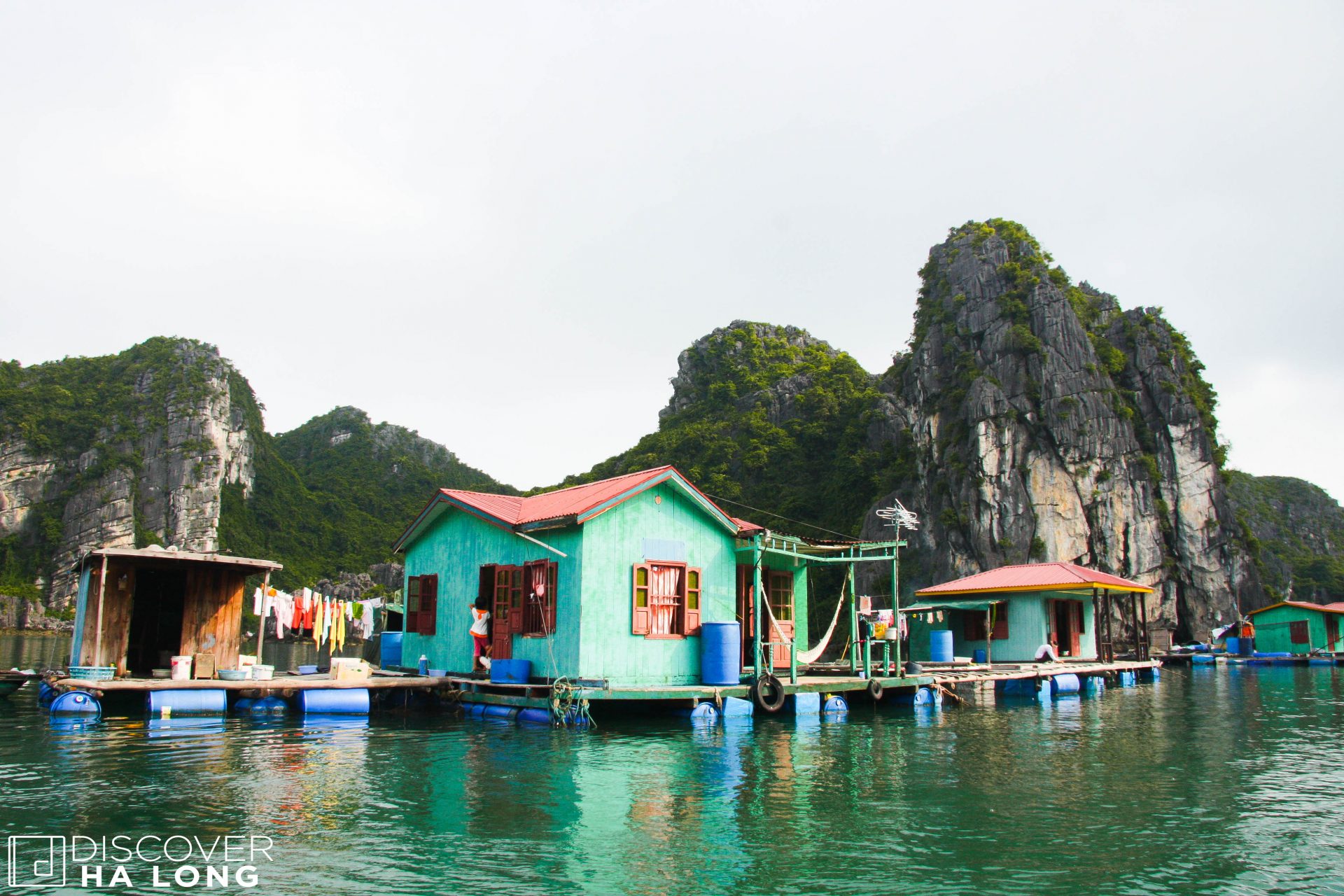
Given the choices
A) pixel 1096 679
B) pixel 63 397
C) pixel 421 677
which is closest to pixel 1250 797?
pixel 421 677

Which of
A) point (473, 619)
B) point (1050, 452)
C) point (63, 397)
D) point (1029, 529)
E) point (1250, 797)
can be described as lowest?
point (1250, 797)

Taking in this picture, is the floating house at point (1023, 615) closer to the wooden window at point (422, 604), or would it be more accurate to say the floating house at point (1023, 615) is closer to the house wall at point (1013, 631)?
the house wall at point (1013, 631)

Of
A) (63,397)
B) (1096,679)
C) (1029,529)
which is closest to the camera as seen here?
(1096,679)

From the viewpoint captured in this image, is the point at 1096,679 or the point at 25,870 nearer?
the point at 25,870

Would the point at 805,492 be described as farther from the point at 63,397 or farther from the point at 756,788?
the point at 63,397

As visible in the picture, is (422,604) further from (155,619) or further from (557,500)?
(155,619)

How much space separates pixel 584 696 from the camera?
60.8ft

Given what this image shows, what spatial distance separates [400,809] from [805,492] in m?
68.6

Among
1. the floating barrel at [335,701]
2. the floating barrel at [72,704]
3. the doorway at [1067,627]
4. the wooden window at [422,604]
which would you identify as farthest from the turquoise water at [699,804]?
the doorway at [1067,627]

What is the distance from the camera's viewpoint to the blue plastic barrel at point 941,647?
33209 millimetres

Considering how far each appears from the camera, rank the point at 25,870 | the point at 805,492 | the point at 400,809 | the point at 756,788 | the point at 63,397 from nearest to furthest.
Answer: the point at 25,870, the point at 400,809, the point at 756,788, the point at 805,492, the point at 63,397

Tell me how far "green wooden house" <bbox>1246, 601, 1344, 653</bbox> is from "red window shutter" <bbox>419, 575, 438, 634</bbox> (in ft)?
155

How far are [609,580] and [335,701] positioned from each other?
21.8 ft

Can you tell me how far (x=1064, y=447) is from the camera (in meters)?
61.1
